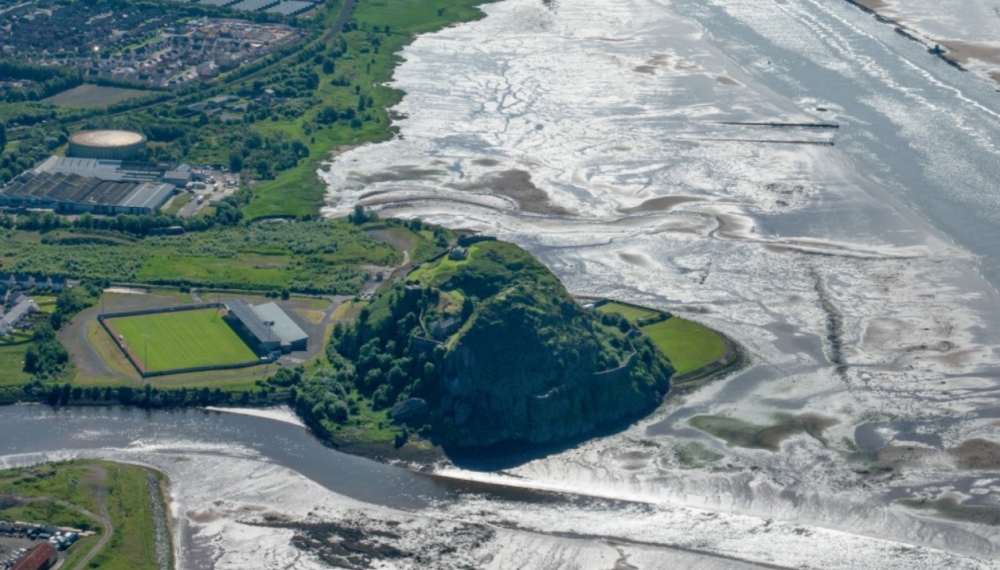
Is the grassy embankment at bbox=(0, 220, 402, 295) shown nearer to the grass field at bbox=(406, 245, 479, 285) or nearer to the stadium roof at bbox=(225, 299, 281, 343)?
the stadium roof at bbox=(225, 299, 281, 343)

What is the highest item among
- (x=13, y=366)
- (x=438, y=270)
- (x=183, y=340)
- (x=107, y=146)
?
(x=438, y=270)

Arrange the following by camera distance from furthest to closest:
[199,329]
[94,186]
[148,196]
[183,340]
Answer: [94,186] < [148,196] < [199,329] < [183,340]

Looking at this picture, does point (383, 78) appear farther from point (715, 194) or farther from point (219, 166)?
point (715, 194)

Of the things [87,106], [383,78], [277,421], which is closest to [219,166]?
[87,106]

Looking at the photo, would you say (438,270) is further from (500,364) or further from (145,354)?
(145,354)

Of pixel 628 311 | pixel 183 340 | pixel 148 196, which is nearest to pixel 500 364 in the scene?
pixel 628 311

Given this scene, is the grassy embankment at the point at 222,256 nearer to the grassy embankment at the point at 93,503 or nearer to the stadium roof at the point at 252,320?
the stadium roof at the point at 252,320
